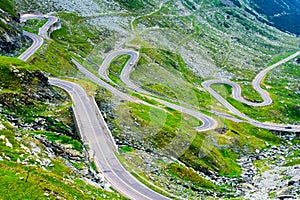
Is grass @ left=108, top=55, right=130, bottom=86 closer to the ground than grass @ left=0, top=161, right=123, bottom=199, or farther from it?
closer to the ground

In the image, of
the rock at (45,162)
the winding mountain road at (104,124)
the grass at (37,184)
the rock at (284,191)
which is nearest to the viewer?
the grass at (37,184)

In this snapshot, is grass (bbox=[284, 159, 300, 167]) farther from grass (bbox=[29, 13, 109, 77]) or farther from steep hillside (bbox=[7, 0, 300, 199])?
grass (bbox=[29, 13, 109, 77])

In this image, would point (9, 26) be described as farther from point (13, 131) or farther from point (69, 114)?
point (13, 131)

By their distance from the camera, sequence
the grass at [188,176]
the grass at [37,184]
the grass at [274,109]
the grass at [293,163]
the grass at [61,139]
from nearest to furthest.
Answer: the grass at [37,184]
the grass at [61,139]
the grass at [188,176]
the grass at [293,163]
the grass at [274,109]

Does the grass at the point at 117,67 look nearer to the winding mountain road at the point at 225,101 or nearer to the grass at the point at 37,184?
the winding mountain road at the point at 225,101

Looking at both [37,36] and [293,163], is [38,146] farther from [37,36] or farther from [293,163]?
[37,36]

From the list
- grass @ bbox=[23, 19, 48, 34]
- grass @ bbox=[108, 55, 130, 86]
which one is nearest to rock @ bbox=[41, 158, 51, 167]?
grass @ bbox=[108, 55, 130, 86]

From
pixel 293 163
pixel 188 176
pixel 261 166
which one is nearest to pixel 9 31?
pixel 188 176

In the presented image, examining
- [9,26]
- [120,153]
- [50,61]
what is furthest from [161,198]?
[9,26]

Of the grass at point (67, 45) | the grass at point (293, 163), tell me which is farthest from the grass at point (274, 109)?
the grass at point (67, 45)
